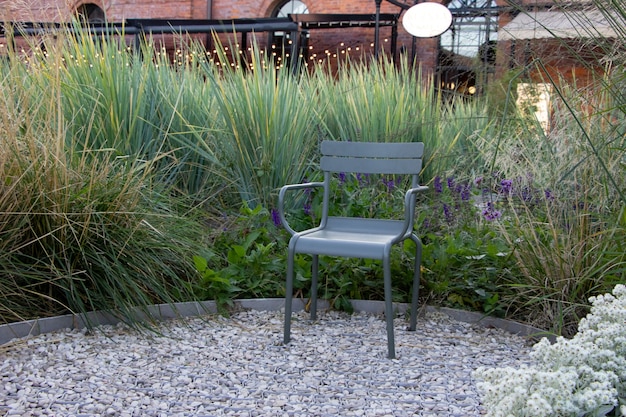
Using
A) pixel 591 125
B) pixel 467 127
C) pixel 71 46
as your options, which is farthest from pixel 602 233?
pixel 467 127

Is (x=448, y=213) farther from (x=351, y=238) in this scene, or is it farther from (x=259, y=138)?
(x=259, y=138)

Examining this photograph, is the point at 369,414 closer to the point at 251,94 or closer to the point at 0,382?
the point at 0,382

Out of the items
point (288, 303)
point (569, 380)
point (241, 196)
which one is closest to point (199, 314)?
point (288, 303)

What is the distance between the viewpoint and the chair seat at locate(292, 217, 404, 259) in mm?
2586

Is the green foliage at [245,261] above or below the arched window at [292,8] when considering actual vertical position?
below

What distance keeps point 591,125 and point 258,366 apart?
1.75 meters

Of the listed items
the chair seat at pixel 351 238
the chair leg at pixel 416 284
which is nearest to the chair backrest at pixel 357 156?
the chair seat at pixel 351 238

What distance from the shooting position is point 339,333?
9.69 ft

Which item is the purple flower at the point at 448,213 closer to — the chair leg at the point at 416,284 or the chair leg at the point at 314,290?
the chair leg at the point at 416,284

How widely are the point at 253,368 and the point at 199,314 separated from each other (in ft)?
2.14

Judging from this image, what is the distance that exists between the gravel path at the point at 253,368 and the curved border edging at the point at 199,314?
43 mm

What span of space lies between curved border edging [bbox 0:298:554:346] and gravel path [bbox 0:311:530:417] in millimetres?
43

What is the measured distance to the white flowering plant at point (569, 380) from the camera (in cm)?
111

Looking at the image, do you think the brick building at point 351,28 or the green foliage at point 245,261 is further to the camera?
the brick building at point 351,28
